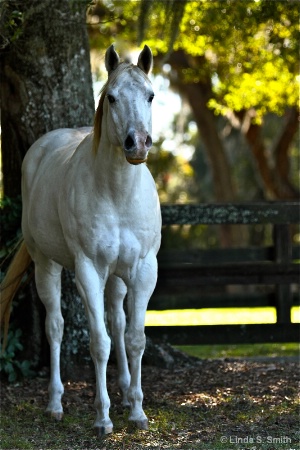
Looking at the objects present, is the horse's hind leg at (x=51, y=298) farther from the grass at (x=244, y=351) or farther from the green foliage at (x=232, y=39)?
the grass at (x=244, y=351)

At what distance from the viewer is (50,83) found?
6727 millimetres

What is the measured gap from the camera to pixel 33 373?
6746mm

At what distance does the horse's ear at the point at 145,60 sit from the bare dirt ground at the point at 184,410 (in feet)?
7.36

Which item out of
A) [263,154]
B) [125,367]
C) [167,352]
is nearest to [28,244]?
[125,367]

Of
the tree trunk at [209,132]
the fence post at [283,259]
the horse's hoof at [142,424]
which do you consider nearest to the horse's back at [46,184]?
the horse's hoof at [142,424]

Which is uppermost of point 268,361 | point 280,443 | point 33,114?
point 33,114

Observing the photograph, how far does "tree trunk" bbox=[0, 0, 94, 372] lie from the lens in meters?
6.68

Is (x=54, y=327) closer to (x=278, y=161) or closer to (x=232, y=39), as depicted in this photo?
(x=232, y=39)

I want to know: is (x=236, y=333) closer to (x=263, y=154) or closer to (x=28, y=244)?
(x=28, y=244)

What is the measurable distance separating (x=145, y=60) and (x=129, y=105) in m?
0.47

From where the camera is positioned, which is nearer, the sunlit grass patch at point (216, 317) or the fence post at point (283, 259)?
the fence post at point (283, 259)

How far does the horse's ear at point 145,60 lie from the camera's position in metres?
4.92

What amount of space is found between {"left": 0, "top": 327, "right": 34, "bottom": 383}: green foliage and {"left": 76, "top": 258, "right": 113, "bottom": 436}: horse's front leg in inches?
67.0

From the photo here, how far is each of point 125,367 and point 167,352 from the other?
1.14 m
